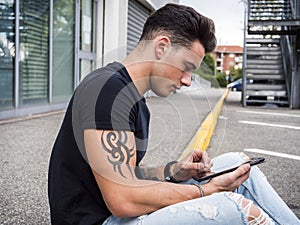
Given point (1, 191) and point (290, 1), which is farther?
point (290, 1)

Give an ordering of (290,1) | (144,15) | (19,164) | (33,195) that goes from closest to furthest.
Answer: (33,195) < (19,164) < (290,1) < (144,15)

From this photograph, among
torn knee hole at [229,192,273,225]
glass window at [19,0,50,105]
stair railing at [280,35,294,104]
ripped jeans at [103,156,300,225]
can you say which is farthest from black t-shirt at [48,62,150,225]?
stair railing at [280,35,294,104]

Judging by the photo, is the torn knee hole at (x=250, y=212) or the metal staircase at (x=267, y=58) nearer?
the torn knee hole at (x=250, y=212)

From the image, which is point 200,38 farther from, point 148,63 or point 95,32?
point 95,32

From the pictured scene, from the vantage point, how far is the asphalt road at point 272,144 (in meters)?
3.65

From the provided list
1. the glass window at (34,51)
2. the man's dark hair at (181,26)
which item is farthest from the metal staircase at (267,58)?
the man's dark hair at (181,26)

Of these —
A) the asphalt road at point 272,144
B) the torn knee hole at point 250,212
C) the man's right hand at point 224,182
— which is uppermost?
the man's right hand at point 224,182

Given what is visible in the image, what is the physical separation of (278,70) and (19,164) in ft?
37.1

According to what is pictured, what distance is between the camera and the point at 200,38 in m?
1.64

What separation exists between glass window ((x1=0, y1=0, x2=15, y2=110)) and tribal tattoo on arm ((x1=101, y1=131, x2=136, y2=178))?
19.1ft

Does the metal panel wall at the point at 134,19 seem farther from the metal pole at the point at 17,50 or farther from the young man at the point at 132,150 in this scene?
the young man at the point at 132,150

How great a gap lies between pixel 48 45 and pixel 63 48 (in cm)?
77

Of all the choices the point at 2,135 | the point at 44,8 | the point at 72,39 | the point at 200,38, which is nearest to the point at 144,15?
the point at 72,39

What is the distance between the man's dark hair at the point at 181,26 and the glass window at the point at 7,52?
562cm
